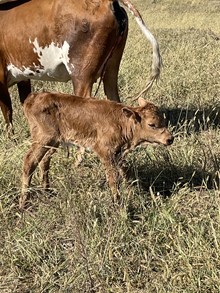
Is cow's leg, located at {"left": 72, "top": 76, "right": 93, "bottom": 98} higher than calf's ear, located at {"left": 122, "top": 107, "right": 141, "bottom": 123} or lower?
lower

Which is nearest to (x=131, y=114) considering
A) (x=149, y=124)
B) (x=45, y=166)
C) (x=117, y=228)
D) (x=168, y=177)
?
(x=149, y=124)

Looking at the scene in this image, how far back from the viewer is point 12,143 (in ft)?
17.1

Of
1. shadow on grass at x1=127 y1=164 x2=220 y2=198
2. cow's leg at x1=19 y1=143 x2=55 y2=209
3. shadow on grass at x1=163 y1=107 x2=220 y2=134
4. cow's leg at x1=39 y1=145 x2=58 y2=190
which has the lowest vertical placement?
shadow on grass at x1=163 y1=107 x2=220 y2=134

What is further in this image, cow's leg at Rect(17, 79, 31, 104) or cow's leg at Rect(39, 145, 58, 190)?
cow's leg at Rect(17, 79, 31, 104)

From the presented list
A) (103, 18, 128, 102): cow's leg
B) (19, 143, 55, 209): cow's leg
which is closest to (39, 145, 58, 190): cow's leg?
(19, 143, 55, 209): cow's leg

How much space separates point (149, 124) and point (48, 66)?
1891 millimetres

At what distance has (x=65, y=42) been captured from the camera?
17.0 feet

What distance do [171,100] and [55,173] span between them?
3054mm

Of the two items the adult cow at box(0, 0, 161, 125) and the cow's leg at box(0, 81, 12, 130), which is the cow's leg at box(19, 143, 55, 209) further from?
the cow's leg at box(0, 81, 12, 130)

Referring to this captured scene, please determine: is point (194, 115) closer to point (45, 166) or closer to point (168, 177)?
point (168, 177)

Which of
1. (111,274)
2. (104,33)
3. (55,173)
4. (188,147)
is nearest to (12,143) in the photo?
(55,173)

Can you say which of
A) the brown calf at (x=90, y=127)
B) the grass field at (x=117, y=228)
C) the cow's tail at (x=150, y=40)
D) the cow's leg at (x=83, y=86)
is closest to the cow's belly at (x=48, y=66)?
the cow's leg at (x=83, y=86)

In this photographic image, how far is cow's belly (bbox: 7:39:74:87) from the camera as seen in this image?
17.2ft

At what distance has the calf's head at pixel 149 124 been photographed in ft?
13.2
